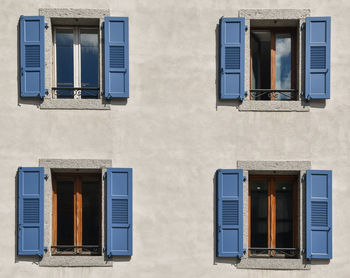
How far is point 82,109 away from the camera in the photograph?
8.55 m

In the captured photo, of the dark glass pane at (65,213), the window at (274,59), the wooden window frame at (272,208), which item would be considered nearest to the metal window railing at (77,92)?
the dark glass pane at (65,213)

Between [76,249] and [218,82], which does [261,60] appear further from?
[76,249]

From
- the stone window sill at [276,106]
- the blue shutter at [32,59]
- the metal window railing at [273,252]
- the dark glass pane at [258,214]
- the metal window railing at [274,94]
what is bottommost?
the metal window railing at [273,252]

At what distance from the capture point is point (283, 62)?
9.02 m

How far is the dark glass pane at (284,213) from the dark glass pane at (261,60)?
1.79m

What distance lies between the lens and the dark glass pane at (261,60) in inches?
353

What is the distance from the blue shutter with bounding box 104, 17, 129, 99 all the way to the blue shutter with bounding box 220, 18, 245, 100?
1810 millimetres

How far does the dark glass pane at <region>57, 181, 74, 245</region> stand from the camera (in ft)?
28.8

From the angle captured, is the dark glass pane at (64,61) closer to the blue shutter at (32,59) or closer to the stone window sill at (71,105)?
the stone window sill at (71,105)

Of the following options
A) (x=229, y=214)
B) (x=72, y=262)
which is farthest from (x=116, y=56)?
(x=72, y=262)

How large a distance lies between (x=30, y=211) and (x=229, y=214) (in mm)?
3681

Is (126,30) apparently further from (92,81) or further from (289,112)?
(289,112)

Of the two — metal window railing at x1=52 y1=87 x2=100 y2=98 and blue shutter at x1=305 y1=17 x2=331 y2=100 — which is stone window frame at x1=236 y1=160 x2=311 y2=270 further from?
metal window railing at x1=52 y1=87 x2=100 y2=98

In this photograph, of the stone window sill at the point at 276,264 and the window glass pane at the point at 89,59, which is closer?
the stone window sill at the point at 276,264
